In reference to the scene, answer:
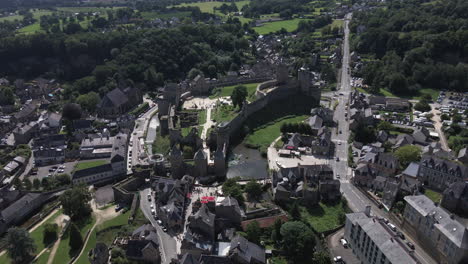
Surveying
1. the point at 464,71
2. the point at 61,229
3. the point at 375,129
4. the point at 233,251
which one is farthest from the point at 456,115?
the point at 61,229

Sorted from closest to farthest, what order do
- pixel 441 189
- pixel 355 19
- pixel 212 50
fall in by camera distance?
1. pixel 441 189
2. pixel 212 50
3. pixel 355 19

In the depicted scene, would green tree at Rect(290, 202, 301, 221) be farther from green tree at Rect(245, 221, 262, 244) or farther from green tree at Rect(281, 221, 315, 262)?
green tree at Rect(245, 221, 262, 244)

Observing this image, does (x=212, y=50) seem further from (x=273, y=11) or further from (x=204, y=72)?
(x=273, y=11)

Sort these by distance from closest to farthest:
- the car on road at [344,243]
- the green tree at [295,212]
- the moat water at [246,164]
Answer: the car on road at [344,243] → the green tree at [295,212] → the moat water at [246,164]

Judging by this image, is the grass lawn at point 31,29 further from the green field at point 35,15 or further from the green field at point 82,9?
the green field at point 82,9

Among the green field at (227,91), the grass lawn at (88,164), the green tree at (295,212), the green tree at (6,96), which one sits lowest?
the green tree at (295,212)

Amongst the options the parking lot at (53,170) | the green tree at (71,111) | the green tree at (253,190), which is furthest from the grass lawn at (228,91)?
the parking lot at (53,170)

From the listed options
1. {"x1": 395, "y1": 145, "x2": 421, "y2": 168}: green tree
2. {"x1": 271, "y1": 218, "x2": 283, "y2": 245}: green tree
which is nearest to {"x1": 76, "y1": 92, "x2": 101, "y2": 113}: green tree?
{"x1": 271, "y1": 218, "x2": 283, "y2": 245}: green tree
